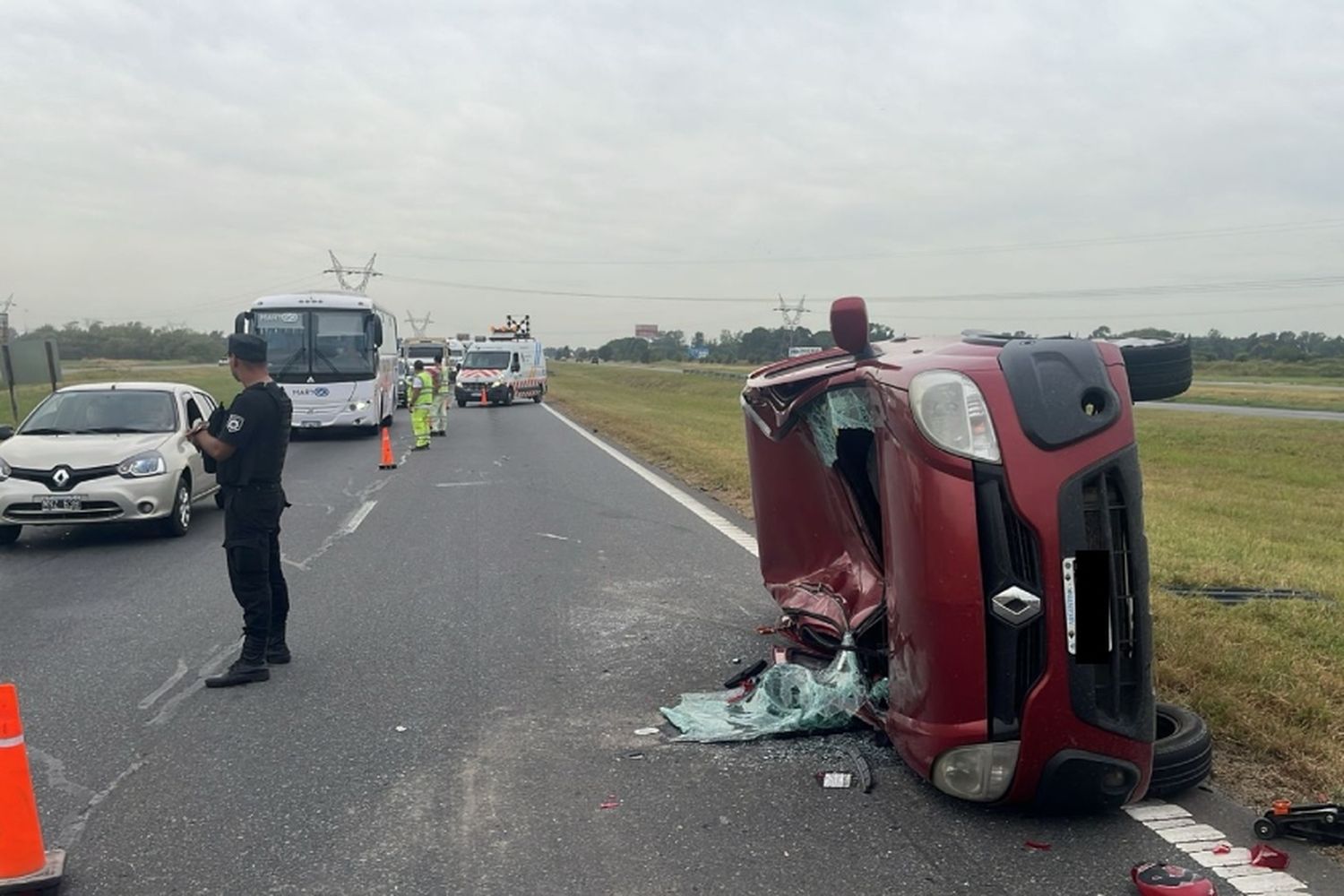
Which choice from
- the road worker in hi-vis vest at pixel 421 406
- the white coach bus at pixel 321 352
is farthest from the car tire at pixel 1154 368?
the white coach bus at pixel 321 352

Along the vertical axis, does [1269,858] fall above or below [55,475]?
below

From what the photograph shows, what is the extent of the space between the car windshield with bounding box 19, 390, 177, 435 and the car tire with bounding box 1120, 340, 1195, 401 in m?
9.50

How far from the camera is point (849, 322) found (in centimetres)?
468

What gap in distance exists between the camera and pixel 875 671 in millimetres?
5207

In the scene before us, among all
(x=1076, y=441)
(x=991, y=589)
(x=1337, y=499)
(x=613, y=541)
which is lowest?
(x=1337, y=499)

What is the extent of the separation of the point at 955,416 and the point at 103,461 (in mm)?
9017

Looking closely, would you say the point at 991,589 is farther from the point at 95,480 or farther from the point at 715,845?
the point at 95,480

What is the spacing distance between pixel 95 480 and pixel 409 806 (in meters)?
7.38

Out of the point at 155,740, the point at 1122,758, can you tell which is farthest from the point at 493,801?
the point at 1122,758

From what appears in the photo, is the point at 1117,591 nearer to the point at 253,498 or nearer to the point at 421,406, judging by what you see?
the point at 253,498

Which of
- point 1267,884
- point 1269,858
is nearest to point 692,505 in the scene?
point 1269,858

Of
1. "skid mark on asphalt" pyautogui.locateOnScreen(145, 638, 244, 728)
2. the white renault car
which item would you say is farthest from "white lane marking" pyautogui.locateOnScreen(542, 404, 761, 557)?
the white renault car

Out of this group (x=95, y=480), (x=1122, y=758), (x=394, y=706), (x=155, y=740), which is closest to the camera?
(x=1122, y=758)

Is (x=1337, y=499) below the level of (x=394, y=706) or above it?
below
